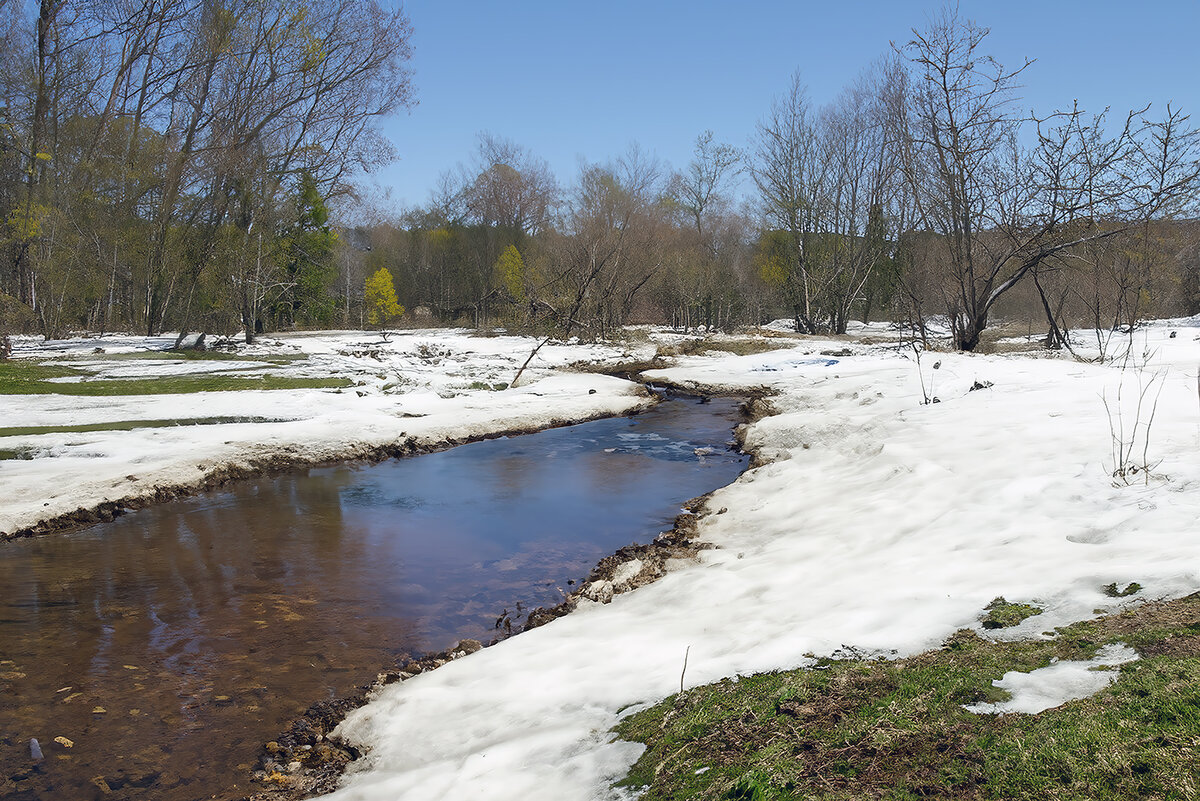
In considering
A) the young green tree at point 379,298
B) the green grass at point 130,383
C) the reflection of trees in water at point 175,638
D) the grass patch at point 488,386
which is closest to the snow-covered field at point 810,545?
the reflection of trees in water at point 175,638

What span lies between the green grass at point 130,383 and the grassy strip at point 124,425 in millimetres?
2817

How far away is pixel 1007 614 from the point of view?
3.47 metres

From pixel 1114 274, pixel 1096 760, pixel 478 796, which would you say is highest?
pixel 1114 274

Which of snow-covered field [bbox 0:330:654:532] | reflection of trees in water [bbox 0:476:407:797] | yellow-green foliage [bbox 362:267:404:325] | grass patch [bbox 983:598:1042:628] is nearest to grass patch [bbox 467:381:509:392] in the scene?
snow-covered field [bbox 0:330:654:532]

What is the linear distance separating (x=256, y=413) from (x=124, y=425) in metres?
1.96

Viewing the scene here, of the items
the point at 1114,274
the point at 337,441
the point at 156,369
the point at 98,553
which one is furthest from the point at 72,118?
the point at 1114,274

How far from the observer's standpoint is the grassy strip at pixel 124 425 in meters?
9.99

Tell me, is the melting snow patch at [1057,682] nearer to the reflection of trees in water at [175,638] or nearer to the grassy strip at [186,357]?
the reflection of trees in water at [175,638]

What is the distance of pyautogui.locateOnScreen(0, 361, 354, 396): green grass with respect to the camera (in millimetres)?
13211

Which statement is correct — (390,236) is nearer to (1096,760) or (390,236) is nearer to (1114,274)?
(1114,274)

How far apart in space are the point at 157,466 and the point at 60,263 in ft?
74.1

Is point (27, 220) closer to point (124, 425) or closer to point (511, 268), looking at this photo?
point (124, 425)

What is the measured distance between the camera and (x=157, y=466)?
8.96 meters

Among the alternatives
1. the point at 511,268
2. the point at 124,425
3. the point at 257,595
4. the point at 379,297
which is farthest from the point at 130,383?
the point at 379,297
